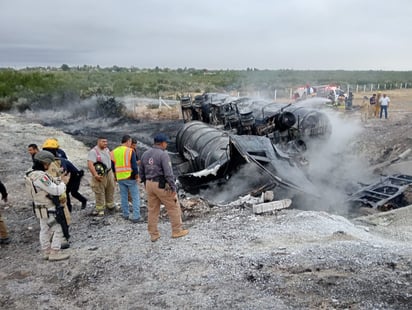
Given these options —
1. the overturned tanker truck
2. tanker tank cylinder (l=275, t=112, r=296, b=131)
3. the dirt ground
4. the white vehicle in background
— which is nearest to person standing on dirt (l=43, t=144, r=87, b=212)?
the dirt ground

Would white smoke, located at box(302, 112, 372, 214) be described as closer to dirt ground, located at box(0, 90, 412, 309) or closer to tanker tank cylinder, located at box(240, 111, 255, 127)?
dirt ground, located at box(0, 90, 412, 309)

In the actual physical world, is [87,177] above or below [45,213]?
below

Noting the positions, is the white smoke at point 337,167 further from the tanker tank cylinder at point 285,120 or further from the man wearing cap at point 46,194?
the man wearing cap at point 46,194

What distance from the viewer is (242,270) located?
18.2 ft

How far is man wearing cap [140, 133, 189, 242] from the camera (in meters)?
6.57

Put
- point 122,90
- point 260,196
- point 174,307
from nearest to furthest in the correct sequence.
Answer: point 174,307 → point 260,196 → point 122,90

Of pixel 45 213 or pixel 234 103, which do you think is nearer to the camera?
pixel 45 213

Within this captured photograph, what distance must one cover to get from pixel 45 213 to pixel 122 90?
132 feet

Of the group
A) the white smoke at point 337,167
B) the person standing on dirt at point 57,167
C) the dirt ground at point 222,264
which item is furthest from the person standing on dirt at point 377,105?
the person standing on dirt at point 57,167

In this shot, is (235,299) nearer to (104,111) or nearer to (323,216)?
(323,216)

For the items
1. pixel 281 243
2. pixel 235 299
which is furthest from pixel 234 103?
pixel 235 299

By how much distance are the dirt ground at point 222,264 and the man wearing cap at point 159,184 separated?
0.26 m

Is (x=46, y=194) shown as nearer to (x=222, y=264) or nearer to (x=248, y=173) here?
(x=222, y=264)

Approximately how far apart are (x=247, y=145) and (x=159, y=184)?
12.2ft
